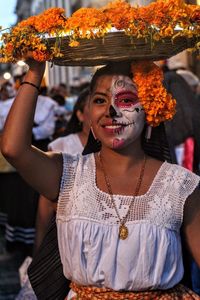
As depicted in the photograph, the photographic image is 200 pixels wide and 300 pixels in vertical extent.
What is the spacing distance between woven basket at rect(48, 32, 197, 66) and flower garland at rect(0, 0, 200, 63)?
0.04 m

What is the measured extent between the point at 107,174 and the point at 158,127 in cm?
38

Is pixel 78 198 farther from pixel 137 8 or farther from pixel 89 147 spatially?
pixel 137 8

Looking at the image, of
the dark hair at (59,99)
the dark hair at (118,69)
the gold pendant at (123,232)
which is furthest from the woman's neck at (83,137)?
the dark hair at (59,99)

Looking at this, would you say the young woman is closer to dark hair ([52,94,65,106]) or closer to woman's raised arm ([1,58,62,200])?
woman's raised arm ([1,58,62,200])

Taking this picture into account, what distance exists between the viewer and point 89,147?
152 inches

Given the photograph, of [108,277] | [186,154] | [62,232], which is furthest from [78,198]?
[186,154]

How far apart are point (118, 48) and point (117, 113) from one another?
326mm

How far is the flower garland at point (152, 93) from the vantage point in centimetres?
347

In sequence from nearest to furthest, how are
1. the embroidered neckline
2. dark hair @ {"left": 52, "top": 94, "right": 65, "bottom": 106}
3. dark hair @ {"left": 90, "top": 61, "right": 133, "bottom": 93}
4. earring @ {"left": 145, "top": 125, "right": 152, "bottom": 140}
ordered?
the embroidered neckline → dark hair @ {"left": 90, "top": 61, "right": 133, "bottom": 93} → earring @ {"left": 145, "top": 125, "right": 152, "bottom": 140} → dark hair @ {"left": 52, "top": 94, "right": 65, "bottom": 106}

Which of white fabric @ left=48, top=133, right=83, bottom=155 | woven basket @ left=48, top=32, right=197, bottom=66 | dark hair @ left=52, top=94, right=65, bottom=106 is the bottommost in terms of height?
dark hair @ left=52, top=94, right=65, bottom=106

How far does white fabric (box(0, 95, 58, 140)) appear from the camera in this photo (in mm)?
10320

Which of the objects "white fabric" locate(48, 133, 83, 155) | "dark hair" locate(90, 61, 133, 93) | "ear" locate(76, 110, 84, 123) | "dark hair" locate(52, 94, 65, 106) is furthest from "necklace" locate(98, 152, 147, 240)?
"dark hair" locate(52, 94, 65, 106)

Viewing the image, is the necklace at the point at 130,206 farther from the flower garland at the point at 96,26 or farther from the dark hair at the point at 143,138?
the flower garland at the point at 96,26

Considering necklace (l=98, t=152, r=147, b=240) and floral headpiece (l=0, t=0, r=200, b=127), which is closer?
floral headpiece (l=0, t=0, r=200, b=127)
